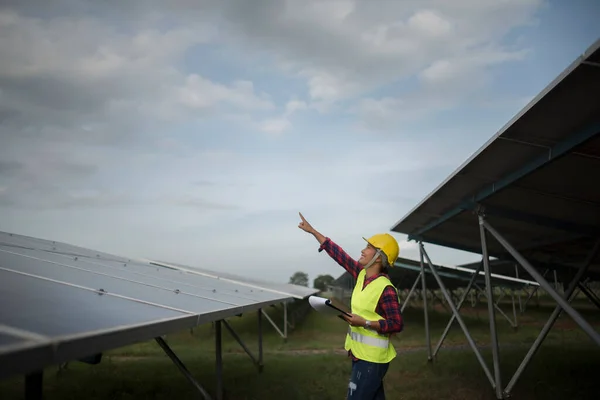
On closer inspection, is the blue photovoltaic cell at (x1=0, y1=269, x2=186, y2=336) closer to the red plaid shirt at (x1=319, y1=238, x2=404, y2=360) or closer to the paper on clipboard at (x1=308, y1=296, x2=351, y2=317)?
the paper on clipboard at (x1=308, y1=296, x2=351, y2=317)

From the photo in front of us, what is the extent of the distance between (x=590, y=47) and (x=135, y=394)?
7348 millimetres

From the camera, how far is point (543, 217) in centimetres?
667

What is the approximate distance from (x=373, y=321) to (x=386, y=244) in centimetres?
60

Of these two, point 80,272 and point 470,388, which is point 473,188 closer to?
point 470,388

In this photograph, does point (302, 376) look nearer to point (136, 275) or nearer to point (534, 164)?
point (136, 275)

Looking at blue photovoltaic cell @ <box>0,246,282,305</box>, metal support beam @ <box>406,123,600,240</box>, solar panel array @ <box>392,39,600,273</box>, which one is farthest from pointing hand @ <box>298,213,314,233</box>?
metal support beam @ <box>406,123,600,240</box>

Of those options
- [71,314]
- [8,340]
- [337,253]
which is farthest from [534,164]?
[8,340]

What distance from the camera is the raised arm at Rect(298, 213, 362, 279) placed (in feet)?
12.0

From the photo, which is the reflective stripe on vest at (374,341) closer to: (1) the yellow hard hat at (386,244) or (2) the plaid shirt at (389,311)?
(2) the plaid shirt at (389,311)

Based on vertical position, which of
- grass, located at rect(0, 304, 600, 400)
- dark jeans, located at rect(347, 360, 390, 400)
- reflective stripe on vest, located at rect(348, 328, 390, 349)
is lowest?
grass, located at rect(0, 304, 600, 400)

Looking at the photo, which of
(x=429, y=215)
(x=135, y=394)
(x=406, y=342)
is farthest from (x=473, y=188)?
(x=406, y=342)

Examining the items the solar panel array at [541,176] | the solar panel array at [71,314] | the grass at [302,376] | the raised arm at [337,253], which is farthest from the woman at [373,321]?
the grass at [302,376]

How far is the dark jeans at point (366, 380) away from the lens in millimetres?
3049

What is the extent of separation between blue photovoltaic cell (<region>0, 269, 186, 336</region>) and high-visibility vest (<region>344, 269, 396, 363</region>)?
1.21 meters
